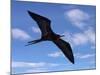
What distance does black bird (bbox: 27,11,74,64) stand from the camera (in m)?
2.14

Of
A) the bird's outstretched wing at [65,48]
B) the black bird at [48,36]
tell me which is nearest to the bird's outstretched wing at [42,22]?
the black bird at [48,36]

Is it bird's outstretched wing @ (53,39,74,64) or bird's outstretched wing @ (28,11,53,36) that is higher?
bird's outstretched wing @ (28,11,53,36)

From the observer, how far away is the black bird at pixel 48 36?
214cm

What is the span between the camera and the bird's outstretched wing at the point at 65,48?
2.21 meters

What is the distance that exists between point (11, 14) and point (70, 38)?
59 cm

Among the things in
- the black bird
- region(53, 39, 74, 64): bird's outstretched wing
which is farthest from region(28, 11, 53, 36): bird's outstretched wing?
region(53, 39, 74, 64): bird's outstretched wing

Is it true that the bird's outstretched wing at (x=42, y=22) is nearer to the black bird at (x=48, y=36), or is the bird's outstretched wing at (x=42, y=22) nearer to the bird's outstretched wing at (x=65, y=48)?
the black bird at (x=48, y=36)

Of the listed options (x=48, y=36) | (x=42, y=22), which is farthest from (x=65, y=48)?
(x=42, y=22)

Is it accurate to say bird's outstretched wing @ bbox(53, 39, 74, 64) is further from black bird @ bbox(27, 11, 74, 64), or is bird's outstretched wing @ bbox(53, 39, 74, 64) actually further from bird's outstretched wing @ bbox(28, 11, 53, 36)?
bird's outstretched wing @ bbox(28, 11, 53, 36)

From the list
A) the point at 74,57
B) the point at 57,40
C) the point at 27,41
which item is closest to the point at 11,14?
the point at 27,41

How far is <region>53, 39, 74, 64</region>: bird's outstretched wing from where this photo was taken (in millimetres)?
2209

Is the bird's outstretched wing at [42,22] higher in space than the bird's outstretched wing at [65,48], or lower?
higher

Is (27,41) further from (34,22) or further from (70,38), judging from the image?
(70,38)

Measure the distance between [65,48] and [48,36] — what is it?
20cm
